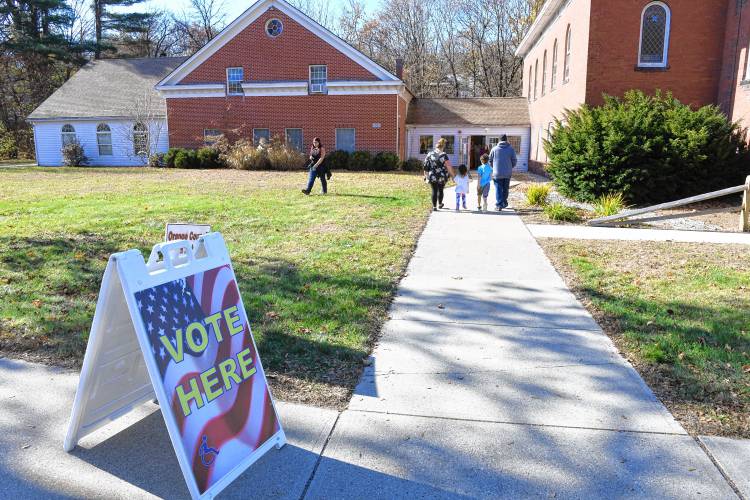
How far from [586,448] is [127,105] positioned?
117 feet

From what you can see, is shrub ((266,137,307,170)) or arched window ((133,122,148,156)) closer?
shrub ((266,137,307,170))

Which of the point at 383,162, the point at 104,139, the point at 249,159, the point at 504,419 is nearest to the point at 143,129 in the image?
the point at 104,139

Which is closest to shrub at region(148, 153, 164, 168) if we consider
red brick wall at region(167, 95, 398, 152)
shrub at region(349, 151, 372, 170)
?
red brick wall at region(167, 95, 398, 152)

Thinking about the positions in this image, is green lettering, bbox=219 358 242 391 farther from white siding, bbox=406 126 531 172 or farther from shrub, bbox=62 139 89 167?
shrub, bbox=62 139 89 167

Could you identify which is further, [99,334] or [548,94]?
[548,94]

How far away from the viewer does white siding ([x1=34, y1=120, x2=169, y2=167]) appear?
33188mm

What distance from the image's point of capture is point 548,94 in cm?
2586

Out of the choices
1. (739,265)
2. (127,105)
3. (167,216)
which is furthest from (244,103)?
(739,265)

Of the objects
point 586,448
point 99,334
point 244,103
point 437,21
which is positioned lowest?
point 586,448

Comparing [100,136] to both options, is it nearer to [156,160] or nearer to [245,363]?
[156,160]

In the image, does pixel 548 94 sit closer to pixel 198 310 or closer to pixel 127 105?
pixel 127 105

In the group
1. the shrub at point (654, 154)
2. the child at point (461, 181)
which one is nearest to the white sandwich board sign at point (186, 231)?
the child at point (461, 181)

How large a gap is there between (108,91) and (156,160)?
24.8ft

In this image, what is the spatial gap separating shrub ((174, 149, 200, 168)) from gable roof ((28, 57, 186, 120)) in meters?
4.87
